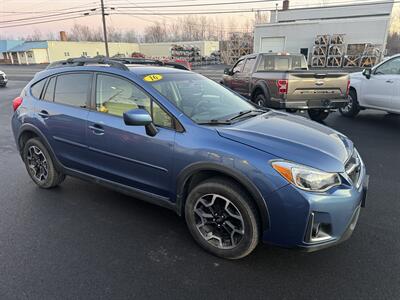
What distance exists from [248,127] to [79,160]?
2091mm

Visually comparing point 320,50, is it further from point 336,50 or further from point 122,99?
point 122,99

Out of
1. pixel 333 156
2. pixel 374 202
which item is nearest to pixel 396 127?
pixel 374 202

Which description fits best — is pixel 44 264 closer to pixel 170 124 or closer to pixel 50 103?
pixel 170 124

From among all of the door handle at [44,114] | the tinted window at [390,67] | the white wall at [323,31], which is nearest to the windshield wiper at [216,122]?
the door handle at [44,114]

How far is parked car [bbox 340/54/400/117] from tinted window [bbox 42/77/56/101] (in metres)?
7.07

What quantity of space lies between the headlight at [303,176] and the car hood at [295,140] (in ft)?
0.18

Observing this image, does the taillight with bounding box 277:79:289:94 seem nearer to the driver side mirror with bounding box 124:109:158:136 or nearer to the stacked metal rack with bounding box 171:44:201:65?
the driver side mirror with bounding box 124:109:158:136

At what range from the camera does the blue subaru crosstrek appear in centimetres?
243

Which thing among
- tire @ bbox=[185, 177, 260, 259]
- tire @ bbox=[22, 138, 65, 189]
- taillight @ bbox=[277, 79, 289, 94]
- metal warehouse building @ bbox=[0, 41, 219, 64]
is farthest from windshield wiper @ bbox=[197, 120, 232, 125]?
metal warehouse building @ bbox=[0, 41, 219, 64]

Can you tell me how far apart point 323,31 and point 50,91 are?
103ft

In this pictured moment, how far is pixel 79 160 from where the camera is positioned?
3.69 m

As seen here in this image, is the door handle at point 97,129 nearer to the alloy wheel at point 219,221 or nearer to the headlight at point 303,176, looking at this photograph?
the alloy wheel at point 219,221

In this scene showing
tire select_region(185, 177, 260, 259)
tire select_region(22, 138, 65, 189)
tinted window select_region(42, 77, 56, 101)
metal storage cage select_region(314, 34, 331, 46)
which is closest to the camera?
tire select_region(185, 177, 260, 259)

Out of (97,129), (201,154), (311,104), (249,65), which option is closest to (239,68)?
(249,65)
